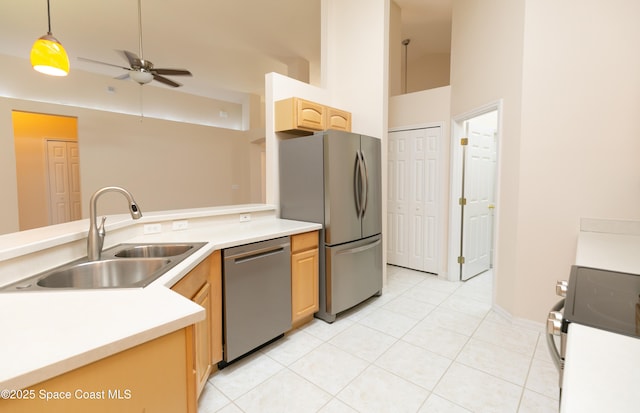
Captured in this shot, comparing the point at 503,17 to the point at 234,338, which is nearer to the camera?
the point at 234,338

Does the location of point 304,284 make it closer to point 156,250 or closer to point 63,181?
point 156,250

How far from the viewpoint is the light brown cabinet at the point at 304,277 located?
7.91ft

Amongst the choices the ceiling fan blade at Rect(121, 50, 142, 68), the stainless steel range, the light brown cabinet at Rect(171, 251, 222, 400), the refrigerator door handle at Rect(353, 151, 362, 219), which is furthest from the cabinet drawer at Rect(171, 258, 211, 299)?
the ceiling fan blade at Rect(121, 50, 142, 68)

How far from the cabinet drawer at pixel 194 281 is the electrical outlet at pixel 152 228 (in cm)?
64

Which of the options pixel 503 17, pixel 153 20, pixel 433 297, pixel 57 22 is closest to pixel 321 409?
pixel 433 297

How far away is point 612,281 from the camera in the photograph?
3.62 ft

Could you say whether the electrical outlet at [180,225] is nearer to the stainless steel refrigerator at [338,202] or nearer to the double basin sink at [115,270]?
the double basin sink at [115,270]

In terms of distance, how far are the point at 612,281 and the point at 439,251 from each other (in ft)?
9.10

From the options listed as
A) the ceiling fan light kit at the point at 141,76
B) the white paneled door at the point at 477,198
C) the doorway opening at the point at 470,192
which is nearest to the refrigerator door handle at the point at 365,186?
the doorway opening at the point at 470,192

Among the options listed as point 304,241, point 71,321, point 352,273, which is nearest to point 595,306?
point 71,321

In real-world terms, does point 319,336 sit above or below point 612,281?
below

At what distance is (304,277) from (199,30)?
13.4 feet

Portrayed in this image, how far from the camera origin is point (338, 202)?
8.68 ft

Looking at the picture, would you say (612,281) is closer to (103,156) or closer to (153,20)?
(153,20)
